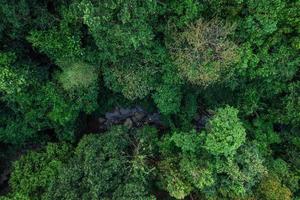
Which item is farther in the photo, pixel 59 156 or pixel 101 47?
pixel 59 156

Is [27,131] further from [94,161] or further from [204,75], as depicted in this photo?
[204,75]

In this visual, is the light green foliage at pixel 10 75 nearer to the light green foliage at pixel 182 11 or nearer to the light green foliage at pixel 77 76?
the light green foliage at pixel 77 76

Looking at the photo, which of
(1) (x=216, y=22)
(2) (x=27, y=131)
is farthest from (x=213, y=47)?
(2) (x=27, y=131)

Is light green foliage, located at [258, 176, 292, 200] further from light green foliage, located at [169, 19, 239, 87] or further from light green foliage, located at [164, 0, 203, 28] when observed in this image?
light green foliage, located at [164, 0, 203, 28]

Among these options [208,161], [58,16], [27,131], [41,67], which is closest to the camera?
[208,161]

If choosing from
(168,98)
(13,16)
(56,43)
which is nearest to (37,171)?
(56,43)

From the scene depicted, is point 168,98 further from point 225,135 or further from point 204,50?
point 225,135

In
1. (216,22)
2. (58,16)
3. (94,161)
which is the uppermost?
(216,22)
